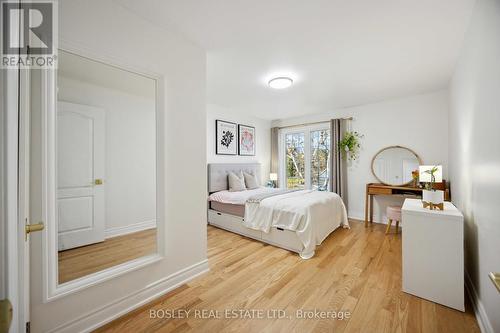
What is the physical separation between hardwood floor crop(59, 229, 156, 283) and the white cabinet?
2834 mm

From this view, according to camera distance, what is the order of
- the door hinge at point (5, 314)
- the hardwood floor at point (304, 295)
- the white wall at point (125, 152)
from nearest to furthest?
the door hinge at point (5, 314)
the hardwood floor at point (304, 295)
the white wall at point (125, 152)

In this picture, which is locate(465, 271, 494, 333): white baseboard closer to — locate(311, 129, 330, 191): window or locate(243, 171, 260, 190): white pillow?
locate(311, 129, 330, 191): window

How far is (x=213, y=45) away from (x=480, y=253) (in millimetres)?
3014

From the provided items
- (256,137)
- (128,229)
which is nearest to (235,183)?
(256,137)

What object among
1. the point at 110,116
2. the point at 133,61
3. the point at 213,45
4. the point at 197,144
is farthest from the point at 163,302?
the point at 110,116

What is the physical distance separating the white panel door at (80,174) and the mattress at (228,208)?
1.78 meters

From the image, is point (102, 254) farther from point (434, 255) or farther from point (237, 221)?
point (434, 255)

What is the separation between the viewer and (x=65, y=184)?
278 centimetres

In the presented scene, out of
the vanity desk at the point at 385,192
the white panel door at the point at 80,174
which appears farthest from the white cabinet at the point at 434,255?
the white panel door at the point at 80,174

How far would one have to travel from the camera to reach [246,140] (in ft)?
16.8

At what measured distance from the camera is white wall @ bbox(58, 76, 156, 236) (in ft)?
10.4

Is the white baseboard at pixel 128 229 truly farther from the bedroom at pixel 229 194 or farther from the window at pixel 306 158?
the window at pixel 306 158

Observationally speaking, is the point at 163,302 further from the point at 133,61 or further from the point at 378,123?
the point at 378,123

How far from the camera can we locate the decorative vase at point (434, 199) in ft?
5.97
